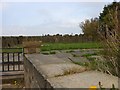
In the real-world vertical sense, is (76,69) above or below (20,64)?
above

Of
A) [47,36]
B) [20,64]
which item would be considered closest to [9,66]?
[20,64]

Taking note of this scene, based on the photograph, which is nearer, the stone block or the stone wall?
the stone wall

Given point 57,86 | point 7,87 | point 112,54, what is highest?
point 112,54

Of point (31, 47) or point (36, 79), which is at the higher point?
point (31, 47)

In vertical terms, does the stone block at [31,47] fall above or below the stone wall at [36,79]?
above

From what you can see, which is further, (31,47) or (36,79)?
(31,47)

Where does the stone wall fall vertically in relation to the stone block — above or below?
below

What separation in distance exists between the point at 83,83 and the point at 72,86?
15 cm

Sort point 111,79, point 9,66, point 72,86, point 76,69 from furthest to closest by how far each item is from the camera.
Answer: point 9,66 < point 76,69 < point 111,79 < point 72,86

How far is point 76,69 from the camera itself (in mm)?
2803

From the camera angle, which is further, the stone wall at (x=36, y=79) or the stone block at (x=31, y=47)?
the stone block at (x=31, y=47)

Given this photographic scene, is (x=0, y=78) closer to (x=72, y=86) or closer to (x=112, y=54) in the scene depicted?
(x=112, y=54)

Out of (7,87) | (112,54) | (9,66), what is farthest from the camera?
(9,66)

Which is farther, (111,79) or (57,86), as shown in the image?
(111,79)
